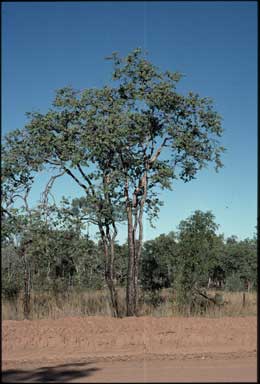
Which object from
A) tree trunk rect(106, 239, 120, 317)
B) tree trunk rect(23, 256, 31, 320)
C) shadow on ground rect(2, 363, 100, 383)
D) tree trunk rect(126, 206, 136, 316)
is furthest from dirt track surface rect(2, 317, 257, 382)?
tree trunk rect(106, 239, 120, 317)

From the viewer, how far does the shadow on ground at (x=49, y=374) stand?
25.2 feet

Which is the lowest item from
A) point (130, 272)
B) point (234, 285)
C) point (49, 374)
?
point (234, 285)

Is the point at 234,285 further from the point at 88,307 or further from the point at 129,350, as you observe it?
the point at 129,350

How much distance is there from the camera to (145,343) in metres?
11.2

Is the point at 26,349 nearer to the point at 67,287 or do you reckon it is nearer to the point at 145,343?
the point at 145,343

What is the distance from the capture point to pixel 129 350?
10.7 meters

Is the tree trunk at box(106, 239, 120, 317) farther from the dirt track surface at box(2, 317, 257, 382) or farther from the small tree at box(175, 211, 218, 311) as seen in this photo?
the small tree at box(175, 211, 218, 311)

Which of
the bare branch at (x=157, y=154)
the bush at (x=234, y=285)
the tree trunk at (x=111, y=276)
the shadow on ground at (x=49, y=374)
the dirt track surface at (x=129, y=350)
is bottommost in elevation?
the bush at (x=234, y=285)

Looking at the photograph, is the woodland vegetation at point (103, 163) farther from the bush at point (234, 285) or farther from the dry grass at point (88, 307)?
the bush at point (234, 285)

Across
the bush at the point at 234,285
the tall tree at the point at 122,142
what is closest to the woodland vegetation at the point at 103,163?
the tall tree at the point at 122,142

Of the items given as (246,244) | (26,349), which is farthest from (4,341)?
(246,244)

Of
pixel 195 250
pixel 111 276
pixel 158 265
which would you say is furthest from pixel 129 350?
pixel 158 265

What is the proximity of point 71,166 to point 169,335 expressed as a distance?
5.38 m

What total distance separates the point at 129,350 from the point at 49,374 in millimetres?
2867
